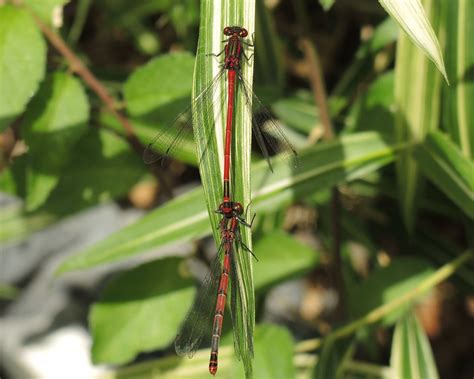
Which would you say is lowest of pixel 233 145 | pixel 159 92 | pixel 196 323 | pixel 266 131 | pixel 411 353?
pixel 411 353

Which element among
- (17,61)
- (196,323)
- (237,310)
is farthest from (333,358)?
(17,61)

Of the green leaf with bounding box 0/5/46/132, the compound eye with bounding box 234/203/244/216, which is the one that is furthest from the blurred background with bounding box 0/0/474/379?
the compound eye with bounding box 234/203/244/216

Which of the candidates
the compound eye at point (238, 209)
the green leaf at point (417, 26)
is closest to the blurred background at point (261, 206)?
the green leaf at point (417, 26)

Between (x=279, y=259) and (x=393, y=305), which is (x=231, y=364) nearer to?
(x=279, y=259)

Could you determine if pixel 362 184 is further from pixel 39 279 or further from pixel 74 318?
pixel 39 279

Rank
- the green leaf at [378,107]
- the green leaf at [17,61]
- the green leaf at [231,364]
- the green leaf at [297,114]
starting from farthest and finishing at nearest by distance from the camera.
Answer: the green leaf at [297,114]
the green leaf at [378,107]
the green leaf at [231,364]
the green leaf at [17,61]

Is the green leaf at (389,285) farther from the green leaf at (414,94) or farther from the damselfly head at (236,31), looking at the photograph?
the damselfly head at (236,31)

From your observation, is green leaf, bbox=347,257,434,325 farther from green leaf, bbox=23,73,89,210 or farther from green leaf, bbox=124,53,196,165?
green leaf, bbox=23,73,89,210
